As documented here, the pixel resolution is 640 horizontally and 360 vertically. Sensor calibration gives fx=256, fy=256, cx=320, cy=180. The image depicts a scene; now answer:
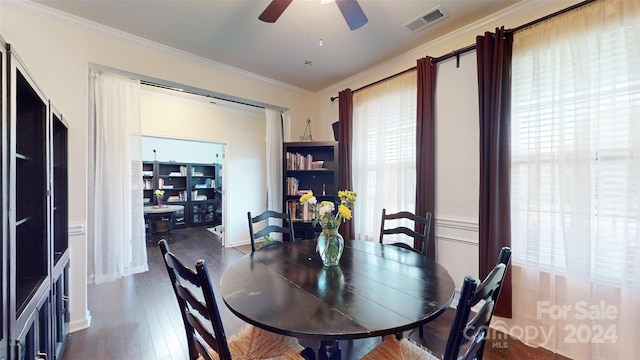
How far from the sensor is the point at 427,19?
2.22m

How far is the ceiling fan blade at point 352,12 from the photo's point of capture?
1.62 metres

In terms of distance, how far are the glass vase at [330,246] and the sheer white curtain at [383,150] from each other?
57.8 inches

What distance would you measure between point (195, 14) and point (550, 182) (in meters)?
3.08

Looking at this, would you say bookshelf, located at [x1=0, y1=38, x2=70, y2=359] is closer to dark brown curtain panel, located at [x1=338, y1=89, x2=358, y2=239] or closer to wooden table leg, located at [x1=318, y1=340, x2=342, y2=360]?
wooden table leg, located at [x1=318, y1=340, x2=342, y2=360]

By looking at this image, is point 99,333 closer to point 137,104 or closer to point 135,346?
point 135,346

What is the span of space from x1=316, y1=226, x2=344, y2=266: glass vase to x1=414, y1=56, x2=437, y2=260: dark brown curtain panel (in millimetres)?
1342

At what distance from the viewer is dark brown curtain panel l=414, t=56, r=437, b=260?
8.30 feet

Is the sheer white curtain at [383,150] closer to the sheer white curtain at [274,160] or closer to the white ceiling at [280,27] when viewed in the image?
the white ceiling at [280,27]

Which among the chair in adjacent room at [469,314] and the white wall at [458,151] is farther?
the white wall at [458,151]

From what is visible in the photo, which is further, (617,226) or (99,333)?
(99,333)

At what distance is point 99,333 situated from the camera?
6.85ft

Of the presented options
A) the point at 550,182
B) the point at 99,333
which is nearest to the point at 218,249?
the point at 99,333

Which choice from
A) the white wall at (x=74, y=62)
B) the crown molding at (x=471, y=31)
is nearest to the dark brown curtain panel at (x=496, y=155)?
the crown molding at (x=471, y=31)

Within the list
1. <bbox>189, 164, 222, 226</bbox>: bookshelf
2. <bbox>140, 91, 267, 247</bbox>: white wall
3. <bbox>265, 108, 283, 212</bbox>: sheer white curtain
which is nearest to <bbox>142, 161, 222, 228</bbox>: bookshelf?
<bbox>189, 164, 222, 226</bbox>: bookshelf
